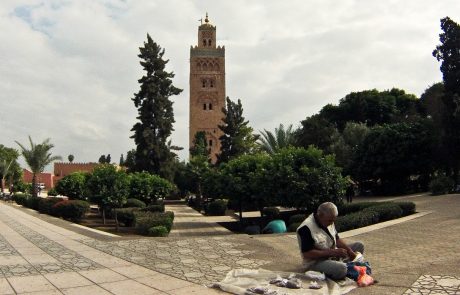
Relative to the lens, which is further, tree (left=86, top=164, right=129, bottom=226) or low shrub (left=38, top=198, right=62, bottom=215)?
low shrub (left=38, top=198, right=62, bottom=215)

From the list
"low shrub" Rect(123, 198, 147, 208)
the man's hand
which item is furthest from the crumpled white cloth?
"low shrub" Rect(123, 198, 147, 208)

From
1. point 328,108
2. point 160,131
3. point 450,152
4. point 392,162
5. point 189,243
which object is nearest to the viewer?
point 189,243

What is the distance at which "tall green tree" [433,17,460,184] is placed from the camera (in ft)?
90.8

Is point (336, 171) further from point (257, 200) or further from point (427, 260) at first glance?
point (427, 260)

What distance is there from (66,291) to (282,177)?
38.8ft

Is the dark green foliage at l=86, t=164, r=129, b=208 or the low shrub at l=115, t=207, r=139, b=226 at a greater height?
the dark green foliage at l=86, t=164, r=129, b=208

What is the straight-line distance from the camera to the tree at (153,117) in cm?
3625

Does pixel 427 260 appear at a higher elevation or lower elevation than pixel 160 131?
lower

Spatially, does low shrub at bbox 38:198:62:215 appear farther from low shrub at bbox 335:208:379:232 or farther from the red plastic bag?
the red plastic bag

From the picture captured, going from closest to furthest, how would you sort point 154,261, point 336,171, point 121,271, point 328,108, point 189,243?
1. point 121,271
2. point 154,261
3. point 189,243
4. point 336,171
5. point 328,108

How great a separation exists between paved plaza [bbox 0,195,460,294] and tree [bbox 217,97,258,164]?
29014 mm

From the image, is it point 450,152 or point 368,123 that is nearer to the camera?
point 450,152

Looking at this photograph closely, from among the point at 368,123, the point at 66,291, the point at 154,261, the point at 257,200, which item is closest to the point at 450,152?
the point at 257,200

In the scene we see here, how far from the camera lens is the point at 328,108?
52938mm
